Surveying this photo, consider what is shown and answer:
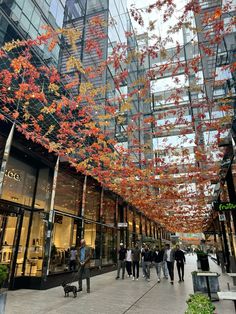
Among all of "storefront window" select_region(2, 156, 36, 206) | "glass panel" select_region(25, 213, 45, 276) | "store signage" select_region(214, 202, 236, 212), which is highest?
"storefront window" select_region(2, 156, 36, 206)

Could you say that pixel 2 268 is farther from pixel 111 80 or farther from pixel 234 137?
pixel 111 80

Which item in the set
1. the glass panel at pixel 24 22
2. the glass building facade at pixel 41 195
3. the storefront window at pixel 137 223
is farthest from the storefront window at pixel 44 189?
the storefront window at pixel 137 223

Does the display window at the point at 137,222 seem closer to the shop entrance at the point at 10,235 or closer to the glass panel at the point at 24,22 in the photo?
the shop entrance at the point at 10,235

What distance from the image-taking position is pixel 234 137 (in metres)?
8.76

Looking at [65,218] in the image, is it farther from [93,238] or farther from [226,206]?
[226,206]

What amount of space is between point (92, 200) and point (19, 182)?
251 inches

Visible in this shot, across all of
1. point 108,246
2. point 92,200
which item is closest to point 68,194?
point 92,200

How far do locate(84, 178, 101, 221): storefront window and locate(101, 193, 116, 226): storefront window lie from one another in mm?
873

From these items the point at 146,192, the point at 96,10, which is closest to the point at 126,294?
the point at 146,192

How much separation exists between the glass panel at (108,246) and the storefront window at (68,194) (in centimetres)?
412

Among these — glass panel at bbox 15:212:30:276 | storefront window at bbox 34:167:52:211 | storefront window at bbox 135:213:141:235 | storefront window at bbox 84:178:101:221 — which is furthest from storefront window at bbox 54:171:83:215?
storefront window at bbox 135:213:141:235

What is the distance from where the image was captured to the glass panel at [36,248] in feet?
31.7

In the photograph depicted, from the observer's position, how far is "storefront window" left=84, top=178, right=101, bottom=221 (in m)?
14.7

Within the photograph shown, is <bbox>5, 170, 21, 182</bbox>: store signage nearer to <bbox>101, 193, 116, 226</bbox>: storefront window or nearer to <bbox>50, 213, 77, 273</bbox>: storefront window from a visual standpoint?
<bbox>50, 213, 77, 273</bbox>: storefront window
